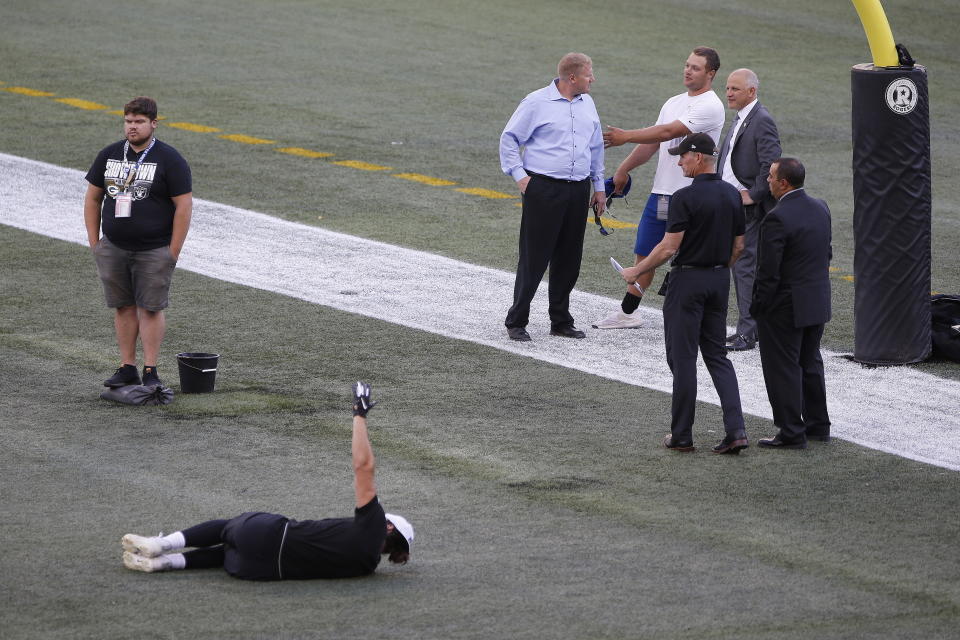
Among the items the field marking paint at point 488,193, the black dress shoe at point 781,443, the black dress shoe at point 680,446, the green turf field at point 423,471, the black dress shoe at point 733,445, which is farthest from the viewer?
the field marking paint at point 488,193

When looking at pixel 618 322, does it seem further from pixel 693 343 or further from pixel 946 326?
pixel 693 343

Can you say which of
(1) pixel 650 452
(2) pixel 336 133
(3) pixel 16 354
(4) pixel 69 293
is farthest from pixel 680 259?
(2) pixel 336 133

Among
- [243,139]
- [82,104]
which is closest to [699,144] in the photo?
[243,139]

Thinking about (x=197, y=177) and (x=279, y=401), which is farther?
(x=197, y=177)

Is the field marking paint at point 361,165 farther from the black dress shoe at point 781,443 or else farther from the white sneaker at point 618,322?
the black dress shoe at point 781,443

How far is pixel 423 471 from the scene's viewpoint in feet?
30.5

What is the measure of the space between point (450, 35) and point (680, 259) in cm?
1977

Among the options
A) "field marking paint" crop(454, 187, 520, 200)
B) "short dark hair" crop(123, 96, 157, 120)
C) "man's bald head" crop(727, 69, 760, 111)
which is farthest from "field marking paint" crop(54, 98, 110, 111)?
"man's bald head" crop(727, 69, 760, 111)

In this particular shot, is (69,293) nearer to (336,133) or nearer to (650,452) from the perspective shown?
(650,452)

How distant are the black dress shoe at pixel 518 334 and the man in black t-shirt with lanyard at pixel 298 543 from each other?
4.90 meters

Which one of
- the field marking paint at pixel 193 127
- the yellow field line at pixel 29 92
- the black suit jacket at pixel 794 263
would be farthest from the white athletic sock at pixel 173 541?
the yellow field line at pixel 29 92

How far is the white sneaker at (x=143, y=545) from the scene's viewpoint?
24.6 ft

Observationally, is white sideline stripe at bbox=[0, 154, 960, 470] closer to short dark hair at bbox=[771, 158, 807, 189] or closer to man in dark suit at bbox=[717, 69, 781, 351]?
man in dark suit at bbox=[717, 69, 781, 351]

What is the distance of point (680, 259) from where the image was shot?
383 inches
